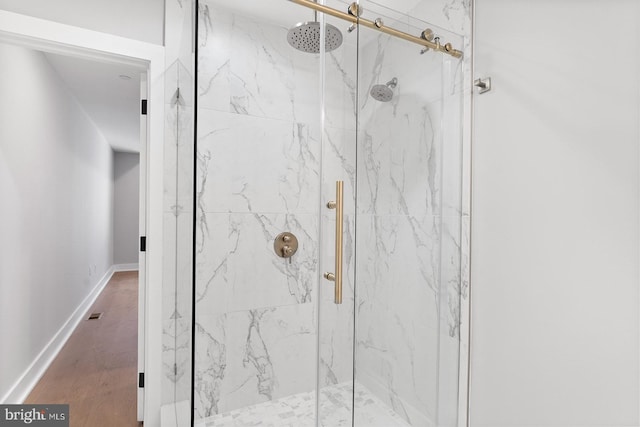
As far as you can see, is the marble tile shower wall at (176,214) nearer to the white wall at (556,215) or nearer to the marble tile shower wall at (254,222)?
the marble tile shower wall at (254,222)

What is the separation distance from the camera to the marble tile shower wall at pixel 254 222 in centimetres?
128

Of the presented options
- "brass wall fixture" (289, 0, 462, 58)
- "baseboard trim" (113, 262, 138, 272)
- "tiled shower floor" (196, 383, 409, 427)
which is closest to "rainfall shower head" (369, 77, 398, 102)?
"brass wall fixture" (289, 0, 462, 58)

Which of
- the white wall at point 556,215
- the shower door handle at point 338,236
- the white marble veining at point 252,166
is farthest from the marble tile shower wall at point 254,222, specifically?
the white wall at point 556,215

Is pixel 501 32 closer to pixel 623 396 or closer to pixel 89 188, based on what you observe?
pixel 623 396

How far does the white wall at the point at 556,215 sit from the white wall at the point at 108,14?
5.00 feet

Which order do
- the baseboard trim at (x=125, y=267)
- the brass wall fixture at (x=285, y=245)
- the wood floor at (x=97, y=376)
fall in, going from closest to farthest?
the brass wall fixture at (x=285, y=245), the wood floor at (x=97, y=376), the baseboard trim at (x=125, y=267)

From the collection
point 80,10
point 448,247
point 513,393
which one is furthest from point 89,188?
point 513,393

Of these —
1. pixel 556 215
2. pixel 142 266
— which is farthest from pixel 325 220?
pixel 142 266

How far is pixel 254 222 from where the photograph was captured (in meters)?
1.40

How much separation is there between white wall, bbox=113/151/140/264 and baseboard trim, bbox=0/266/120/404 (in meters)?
2.83

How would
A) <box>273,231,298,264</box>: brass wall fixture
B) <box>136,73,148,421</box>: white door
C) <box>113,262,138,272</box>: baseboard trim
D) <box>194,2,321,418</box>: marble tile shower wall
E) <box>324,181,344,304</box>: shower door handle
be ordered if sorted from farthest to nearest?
<box>113,262,138,272</box>: baseboard trim, <box>136,73,148,421</box>: white door, <box>273,231,298,264</box>: brass wall fixture, <box>194,2,321,418</box>: marble tile shower wall, <box>324,181,344,304</box>: shower door handle

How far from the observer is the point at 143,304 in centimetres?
173

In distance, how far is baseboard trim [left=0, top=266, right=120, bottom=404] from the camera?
1.97 meters
